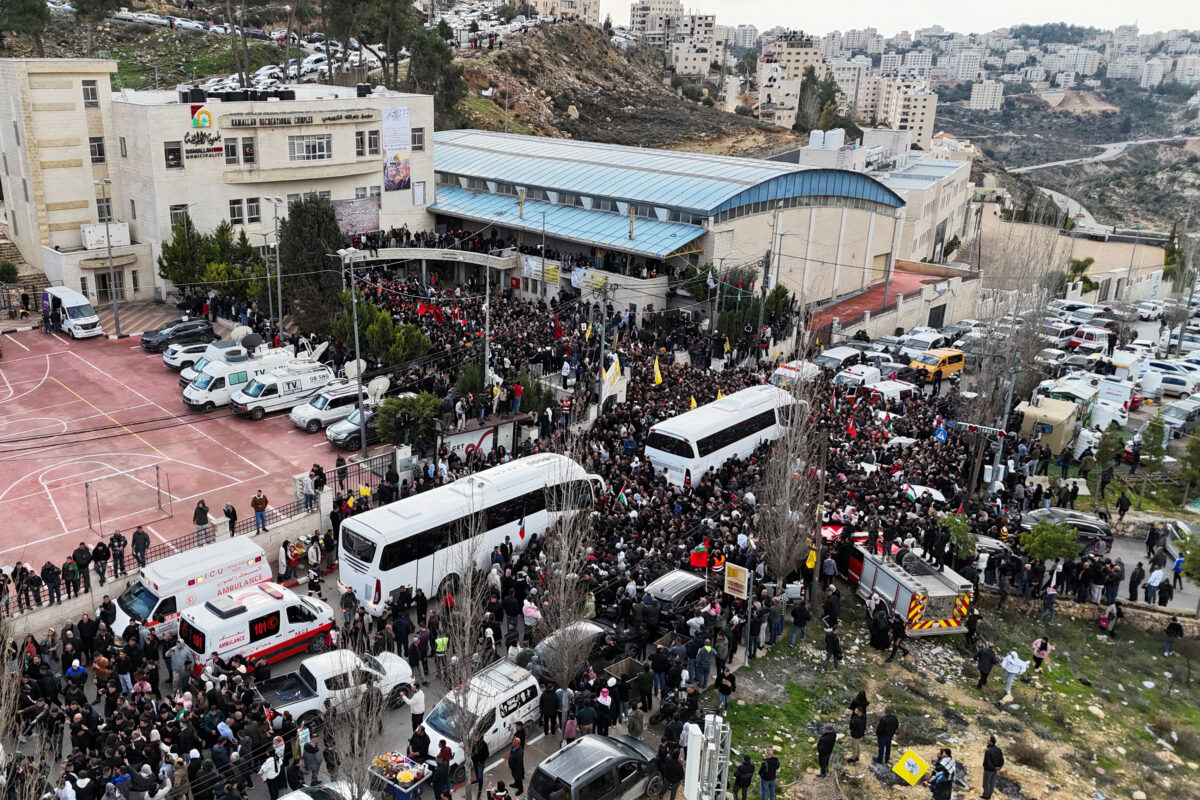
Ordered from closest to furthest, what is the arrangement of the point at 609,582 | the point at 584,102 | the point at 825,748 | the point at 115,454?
the point at 825,748
the point at 609,582
the point at 115,454
the point at 584,102

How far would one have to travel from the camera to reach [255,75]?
3159 inches

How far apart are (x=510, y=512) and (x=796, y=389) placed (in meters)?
7.74

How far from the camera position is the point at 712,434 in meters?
27.3

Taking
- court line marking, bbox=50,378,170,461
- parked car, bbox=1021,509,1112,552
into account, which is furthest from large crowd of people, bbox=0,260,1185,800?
court line marking, bbox=50,378,170,461

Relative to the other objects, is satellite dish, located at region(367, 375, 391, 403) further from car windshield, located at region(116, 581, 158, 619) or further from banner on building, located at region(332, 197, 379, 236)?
banner on building, located at region(332, 197, 379, 236)

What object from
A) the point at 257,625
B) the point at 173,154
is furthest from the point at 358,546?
the point at 173,154

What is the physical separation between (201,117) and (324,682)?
116ft

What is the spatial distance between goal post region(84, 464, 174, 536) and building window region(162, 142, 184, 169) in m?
20.7

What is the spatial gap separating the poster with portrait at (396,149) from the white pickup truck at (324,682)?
3893cm

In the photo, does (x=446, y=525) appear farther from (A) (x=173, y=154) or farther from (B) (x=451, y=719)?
(A) (x=173, y=154)

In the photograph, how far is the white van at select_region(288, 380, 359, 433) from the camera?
1233 inches

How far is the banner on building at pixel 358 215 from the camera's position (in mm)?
50312

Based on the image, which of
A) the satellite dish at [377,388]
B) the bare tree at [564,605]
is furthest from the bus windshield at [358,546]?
the satellite dish at [377,388]

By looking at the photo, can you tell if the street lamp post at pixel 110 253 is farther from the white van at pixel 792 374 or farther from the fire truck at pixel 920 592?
the fire truck at pixel 920 592
